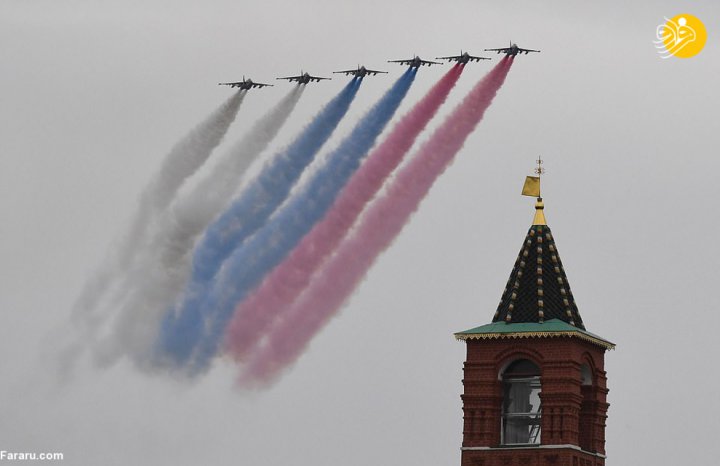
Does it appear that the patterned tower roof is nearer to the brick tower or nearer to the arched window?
the brick tower

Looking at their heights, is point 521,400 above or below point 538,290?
below

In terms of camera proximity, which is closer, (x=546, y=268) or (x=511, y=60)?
(x=546, y=268)

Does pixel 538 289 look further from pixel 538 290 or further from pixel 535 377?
pixel 535 377

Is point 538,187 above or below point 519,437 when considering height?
above

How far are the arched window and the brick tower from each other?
6 cm

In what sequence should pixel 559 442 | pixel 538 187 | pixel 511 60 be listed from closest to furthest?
pixel 559 442 < pixel 538 187 < pixel 511 60

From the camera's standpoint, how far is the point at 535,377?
409 feet

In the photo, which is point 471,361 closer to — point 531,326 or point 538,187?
point 531,326

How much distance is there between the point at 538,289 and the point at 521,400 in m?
6.88

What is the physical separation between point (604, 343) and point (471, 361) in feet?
27.4

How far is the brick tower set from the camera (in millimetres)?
122000

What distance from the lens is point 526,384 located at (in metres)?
125

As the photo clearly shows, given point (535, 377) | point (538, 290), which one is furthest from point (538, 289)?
point (535, 377)

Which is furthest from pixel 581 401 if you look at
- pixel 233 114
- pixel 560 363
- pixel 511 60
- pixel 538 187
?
pixel 233 114
